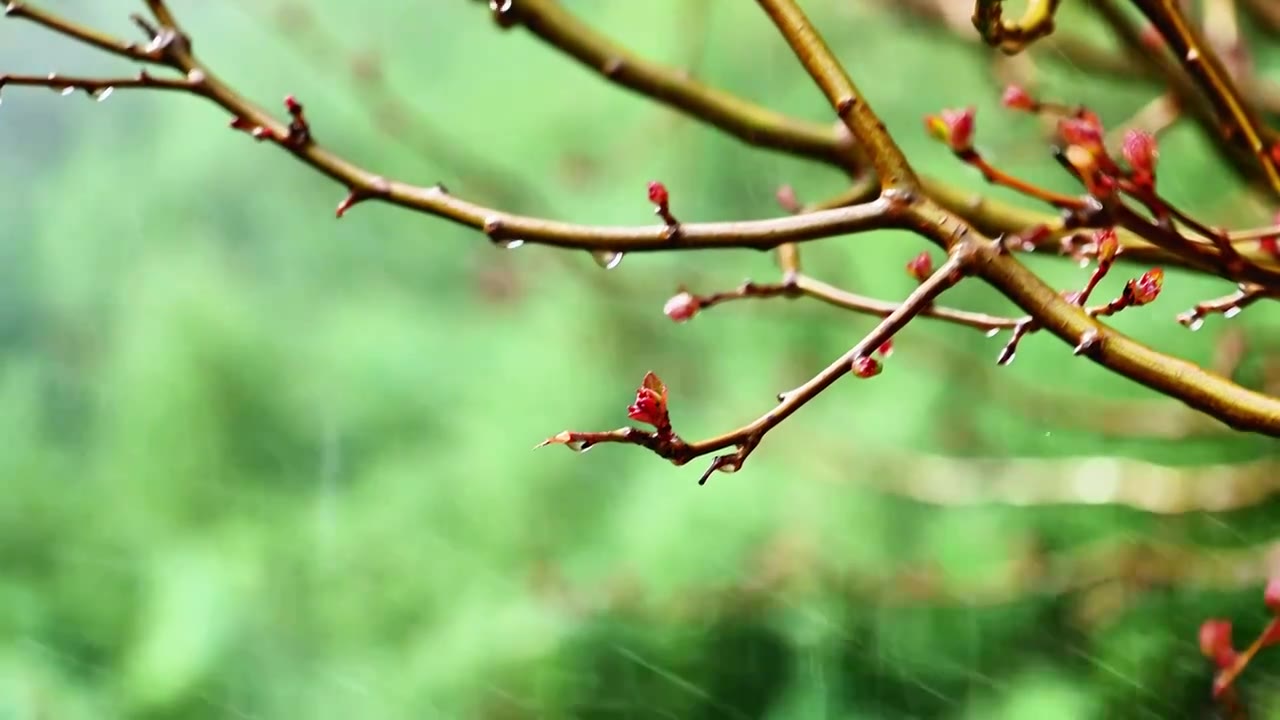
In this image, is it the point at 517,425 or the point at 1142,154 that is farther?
the point at 517,425

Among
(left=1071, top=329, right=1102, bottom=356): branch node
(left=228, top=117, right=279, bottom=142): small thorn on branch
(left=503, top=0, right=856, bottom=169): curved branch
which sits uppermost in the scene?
(left=503, top=0, right=856, bottom=169): curved branch

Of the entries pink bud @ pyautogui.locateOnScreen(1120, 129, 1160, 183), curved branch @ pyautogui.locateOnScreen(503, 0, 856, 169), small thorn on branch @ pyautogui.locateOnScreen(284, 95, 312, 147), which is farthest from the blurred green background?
small thorn on branch @ pyautogui.locateOnScreen(284, 95, 312, 147)

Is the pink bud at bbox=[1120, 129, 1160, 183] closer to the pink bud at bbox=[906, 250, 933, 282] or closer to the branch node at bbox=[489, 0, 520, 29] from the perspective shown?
the pink bud at bbox=[906, 250, 933, 282]

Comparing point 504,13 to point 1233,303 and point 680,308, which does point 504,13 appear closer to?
point 680,308

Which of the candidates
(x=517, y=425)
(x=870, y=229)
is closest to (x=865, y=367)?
(x=870, y=229)

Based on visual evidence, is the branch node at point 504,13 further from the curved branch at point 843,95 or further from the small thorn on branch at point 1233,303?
the small thorn on branch at point 1233,303

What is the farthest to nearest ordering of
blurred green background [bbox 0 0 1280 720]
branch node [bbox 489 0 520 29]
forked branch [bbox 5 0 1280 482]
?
1. blurred green background [bbox 0 0 1280 720]
2. branch node [bbox 489 0 520 29]
3. forked branch [bbox 5 0 1280 482]

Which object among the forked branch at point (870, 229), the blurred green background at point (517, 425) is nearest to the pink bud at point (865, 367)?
the forked branch at point (870, 229)
